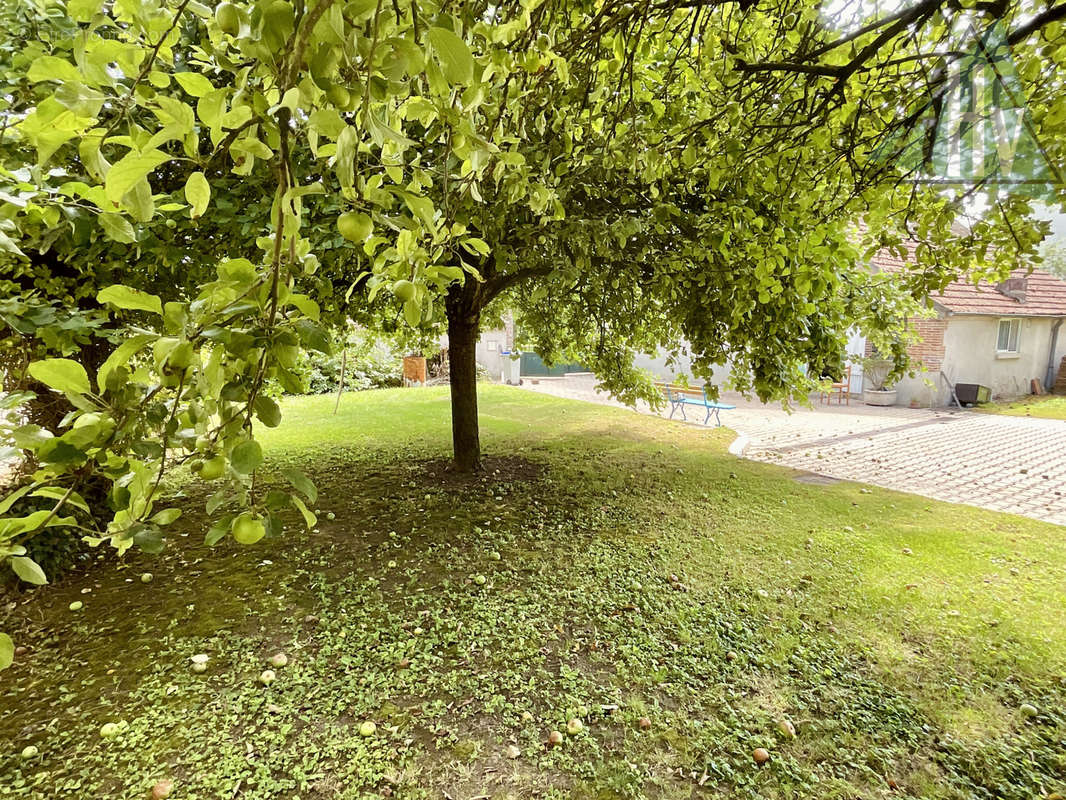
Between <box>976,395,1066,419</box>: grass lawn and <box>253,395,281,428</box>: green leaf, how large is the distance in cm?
1889

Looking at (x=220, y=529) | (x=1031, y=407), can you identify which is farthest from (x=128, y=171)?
(x=1031, y=407)

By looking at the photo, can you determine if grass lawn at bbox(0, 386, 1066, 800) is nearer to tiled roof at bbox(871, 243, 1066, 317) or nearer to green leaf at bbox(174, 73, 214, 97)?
green leaf at bbox(174, 73, 214, 97)

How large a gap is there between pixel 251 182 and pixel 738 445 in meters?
9.18

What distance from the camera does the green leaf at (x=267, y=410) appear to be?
831 millimetres

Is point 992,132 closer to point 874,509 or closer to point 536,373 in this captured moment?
point 874,509

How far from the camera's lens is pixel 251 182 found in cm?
386

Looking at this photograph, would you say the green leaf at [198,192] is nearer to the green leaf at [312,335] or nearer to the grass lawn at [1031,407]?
the green leaf at [312,335]

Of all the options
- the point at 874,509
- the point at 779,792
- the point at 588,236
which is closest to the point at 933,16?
the point at 588,236

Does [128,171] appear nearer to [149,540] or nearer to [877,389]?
[149,540]

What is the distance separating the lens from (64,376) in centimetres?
82

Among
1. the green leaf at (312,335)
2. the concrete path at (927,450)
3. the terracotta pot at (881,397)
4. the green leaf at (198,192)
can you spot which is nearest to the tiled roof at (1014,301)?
the terracotta pot at (881,397)

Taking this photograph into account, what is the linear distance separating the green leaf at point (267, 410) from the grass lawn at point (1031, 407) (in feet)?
62.0

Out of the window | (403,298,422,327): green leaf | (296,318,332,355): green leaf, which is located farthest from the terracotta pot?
(296,318,332,355): green leaf

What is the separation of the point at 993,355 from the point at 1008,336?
1305 millimetres
